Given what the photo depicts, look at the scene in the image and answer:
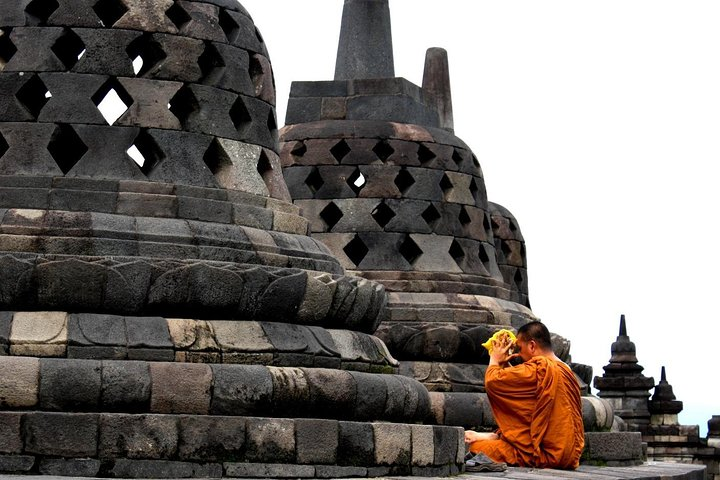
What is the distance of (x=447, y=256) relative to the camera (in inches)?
618

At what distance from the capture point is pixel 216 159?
1098 centimetres

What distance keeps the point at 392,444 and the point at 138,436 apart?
1814 mm

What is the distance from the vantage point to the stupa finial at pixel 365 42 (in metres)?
16.8

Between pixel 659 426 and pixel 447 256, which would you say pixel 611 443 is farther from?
pixel 659 426

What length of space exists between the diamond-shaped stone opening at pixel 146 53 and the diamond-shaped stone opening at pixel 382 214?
5.09m

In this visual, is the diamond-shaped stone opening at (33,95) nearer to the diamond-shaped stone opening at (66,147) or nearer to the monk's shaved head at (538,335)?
the diamond-shaped stone opening at (66,147)

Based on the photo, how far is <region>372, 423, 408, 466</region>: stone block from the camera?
9789 mm

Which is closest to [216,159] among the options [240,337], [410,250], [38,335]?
[240,337]

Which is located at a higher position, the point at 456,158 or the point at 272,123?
the point at 456,158

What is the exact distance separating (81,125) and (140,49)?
0.73 metres

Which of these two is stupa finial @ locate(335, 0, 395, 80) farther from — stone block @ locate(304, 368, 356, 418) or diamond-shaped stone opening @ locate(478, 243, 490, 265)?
stone block @ locate(304, 368, 356, 418)

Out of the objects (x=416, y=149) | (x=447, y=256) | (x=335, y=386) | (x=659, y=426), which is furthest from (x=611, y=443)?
(x=659, y=426)

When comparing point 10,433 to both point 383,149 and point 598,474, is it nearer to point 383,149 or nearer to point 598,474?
point 598,474

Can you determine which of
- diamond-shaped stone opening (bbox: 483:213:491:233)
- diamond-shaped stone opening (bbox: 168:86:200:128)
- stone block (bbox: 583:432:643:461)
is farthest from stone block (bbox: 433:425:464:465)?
diamond-shaped stone opening (bbox: 483:213:491:233)
